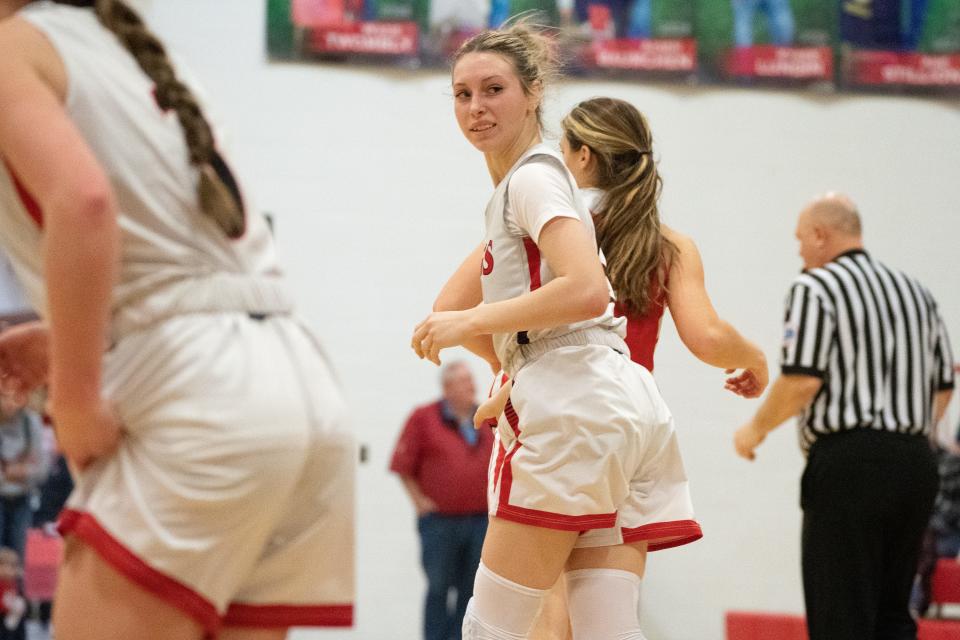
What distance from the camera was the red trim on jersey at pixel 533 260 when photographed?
251 centimetres

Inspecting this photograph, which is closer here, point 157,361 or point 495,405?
point 157,361

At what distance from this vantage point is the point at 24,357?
1.68 meters

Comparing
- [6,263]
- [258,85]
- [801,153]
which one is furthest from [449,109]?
[6,263]

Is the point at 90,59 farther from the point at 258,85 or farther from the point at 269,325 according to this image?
the point at 258,85

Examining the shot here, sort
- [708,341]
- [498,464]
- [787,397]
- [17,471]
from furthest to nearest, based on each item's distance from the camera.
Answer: [17,471]
[787,397]
[708,341]
[498,464]

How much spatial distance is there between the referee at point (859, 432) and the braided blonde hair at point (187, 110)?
3.10 meters

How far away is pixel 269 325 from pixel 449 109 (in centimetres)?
634

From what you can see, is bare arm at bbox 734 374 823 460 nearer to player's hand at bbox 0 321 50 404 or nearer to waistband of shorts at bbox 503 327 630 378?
waistband of shorts at bbox 503 327 630 378

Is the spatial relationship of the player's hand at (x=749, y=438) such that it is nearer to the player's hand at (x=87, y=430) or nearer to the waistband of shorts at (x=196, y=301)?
the waistband of shorts at (x=196, y=301)

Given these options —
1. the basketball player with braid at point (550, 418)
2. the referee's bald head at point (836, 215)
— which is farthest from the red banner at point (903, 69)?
the basketball player with braid at point (550, 418)

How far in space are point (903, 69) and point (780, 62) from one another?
0.88 m

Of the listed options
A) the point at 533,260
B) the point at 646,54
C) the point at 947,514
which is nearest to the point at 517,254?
the point at 533,260

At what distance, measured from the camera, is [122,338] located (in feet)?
5.08

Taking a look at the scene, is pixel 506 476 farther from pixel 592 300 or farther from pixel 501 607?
pixel 592 300
